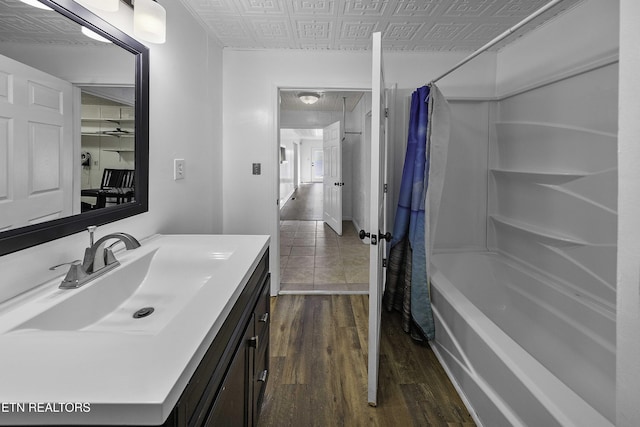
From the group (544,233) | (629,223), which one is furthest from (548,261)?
(629,223)

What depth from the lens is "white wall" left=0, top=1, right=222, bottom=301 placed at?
40.2 inches

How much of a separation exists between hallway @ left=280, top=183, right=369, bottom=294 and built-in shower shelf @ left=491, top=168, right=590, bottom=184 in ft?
5.19

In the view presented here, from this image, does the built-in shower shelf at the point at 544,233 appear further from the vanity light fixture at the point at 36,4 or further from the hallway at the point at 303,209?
the hallway at the point at 303,209

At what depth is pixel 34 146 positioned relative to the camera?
0.95 metres

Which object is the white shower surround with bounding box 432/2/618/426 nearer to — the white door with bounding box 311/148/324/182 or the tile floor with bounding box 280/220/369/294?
the tile floor with bounding box 280/220/369/294

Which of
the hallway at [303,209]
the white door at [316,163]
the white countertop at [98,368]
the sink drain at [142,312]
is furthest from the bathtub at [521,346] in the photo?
the white door at [316,163]

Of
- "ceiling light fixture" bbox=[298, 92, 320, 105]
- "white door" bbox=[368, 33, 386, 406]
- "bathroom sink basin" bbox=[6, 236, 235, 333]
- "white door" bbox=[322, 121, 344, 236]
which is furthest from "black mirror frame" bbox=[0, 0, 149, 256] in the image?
"white door" bbox=[322, 121, 344, 236]

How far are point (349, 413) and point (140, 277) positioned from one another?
115cm

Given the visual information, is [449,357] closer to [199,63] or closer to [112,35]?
[112,35]

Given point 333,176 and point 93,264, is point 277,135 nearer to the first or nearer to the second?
point 93,264

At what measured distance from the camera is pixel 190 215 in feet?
7.11

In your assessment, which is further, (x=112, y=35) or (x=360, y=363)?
(x=360, y=363)

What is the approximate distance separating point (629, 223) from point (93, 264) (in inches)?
54.3

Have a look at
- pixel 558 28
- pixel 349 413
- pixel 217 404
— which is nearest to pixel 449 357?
pixel 349 413
